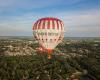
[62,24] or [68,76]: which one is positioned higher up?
[62,24]

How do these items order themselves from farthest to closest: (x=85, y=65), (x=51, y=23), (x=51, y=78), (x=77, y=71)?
(x=85, y=65) → (x=77, y=71) → (x=51, y=78) → (x=51, y=23)

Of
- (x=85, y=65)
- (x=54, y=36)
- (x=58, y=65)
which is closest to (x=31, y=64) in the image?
(x=58, y=65)

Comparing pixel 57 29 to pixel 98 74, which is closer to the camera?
pixel 57 29

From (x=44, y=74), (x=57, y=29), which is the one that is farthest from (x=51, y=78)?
(x=57, y=29)

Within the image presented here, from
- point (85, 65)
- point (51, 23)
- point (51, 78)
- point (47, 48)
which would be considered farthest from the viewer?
point (85, 65)

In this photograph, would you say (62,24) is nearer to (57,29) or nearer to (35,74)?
(57,29)

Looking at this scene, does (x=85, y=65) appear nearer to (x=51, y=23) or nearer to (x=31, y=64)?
(x=31, y=64)

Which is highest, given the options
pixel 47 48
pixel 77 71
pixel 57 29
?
pixel 57 29
